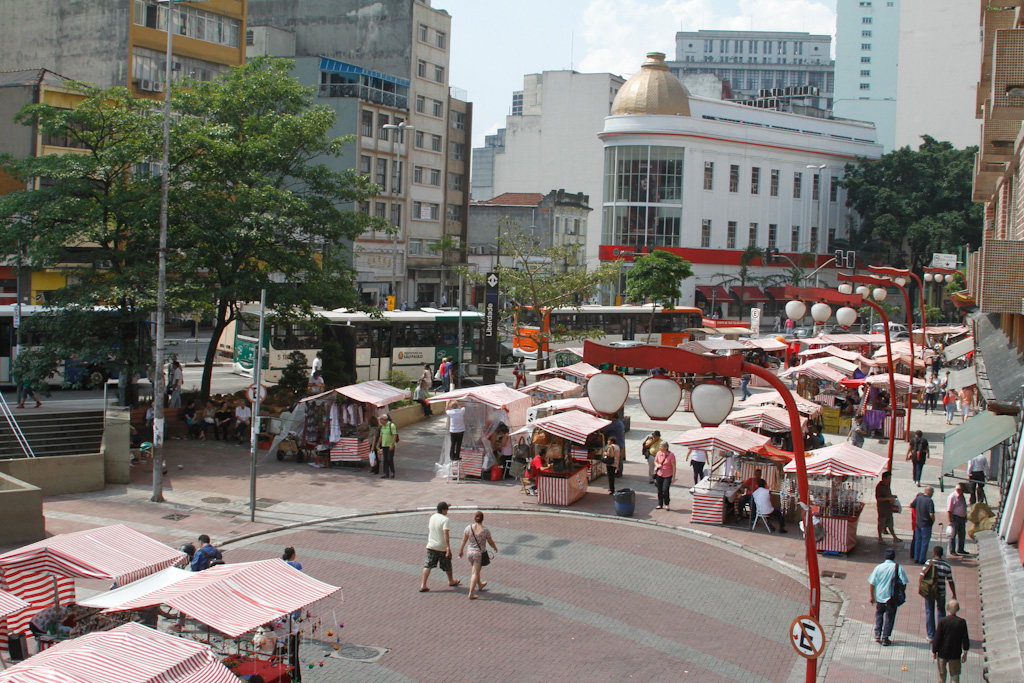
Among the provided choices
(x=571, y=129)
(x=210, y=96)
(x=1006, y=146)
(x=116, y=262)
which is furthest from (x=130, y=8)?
(x=571, y=129)

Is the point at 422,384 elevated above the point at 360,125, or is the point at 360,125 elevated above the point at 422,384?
the point at 360,125

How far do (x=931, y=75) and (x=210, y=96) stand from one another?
250 ft

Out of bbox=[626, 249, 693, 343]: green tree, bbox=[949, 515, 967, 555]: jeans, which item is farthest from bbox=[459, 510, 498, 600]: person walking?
bbox=[626, 249, 693, 343]: green tree

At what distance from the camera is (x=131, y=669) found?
836 centimetres

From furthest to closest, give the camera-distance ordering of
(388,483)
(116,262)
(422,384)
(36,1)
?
(36,1), (422,384), (116,262), (388,483)

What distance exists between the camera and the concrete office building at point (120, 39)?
152 ft

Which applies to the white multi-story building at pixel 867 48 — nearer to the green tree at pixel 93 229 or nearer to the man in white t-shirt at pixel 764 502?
the green tree at pixel 93 229

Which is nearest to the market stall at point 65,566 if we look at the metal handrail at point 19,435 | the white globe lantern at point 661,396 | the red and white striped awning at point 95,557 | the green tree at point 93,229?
the red and white striped awning at point 95,557

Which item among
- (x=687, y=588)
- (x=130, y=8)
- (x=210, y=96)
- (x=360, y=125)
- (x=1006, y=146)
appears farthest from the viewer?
(x=360, y=125)

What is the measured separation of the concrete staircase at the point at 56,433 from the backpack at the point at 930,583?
60.6 ft

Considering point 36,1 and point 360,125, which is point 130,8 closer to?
A: point 36,1

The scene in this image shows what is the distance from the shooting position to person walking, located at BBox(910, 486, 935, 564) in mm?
15992

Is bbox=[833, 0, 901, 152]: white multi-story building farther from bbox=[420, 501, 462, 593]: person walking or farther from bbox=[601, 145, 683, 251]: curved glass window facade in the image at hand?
bbox=[420, 501, 462, 593]: person walking

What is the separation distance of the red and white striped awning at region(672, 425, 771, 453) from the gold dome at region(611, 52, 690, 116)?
56.6 meters
